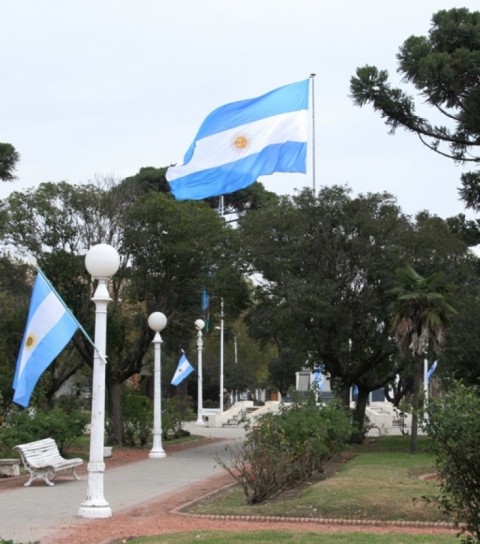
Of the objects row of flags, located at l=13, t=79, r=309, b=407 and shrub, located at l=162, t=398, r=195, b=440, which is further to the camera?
shrub, located at l=162, t=398, r=195, b=440

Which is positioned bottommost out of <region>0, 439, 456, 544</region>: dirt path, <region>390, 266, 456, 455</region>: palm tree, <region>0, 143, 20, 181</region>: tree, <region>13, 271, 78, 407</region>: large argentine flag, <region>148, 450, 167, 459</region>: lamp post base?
<region>0, 439, 456, 544</region>: dirt path

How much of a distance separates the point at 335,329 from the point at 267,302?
7.32ft

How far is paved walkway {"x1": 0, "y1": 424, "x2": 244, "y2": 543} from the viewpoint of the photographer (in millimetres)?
12000

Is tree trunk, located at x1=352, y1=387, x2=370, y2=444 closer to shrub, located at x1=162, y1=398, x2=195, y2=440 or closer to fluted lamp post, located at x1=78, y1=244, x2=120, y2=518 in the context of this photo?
shrub, located at x1=162, y1=398, x2=195, y2=440

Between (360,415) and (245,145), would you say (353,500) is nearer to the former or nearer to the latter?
(245,145)

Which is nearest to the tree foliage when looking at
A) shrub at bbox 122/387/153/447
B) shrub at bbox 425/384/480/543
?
shrub at bbox 122/387/153/447

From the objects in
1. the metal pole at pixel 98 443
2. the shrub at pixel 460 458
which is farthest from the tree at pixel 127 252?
the shrub at pixel 460 458

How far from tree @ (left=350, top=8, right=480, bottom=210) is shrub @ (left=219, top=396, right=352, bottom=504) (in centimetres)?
771

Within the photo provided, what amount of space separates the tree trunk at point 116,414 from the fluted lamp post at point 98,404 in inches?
659

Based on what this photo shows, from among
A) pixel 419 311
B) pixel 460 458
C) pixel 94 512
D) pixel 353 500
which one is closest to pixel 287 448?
pixel 353 500

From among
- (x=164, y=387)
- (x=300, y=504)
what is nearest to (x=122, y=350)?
(x=300, y=504)

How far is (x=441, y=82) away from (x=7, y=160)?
41.1ft

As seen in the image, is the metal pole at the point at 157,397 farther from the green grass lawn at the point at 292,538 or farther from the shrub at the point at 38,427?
the green grass lawn at the point at 292,538

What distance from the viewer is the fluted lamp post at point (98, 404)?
12617 millimetres
